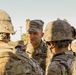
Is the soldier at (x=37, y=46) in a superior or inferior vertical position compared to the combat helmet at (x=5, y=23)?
inferior

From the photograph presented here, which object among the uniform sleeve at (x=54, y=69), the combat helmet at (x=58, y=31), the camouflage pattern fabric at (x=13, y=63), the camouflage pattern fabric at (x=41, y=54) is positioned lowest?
the camouflage pattern fabric at (x=41, y=54)

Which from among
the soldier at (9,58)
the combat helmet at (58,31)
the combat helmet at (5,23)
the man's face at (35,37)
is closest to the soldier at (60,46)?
the combat helmet at (58,31)

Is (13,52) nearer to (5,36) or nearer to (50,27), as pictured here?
(5,36)

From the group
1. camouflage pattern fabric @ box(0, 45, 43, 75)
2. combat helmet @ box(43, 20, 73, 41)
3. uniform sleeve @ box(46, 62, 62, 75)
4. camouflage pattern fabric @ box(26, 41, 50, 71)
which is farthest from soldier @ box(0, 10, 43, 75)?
camouflage pattern fabric @ box(26, 41, 50, 71)

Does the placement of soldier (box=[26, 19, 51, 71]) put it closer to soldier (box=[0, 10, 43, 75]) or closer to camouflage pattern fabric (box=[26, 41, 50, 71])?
camouflage pattern fabric (box=[26, 41, 50, 71])

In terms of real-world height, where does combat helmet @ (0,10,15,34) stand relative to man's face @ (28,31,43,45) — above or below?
above

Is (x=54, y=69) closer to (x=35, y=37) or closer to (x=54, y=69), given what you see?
(x=54, y=69)

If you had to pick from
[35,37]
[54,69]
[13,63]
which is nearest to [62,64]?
[54,69]

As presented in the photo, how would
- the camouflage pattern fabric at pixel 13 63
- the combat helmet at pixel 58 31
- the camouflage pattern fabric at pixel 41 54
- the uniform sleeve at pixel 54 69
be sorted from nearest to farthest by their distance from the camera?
the camouflage pattern fabric at pixel 13 63
the uniform sleeve at pixel 54 69
the combat helmet at pixel 58 31
the camouflage pattern fabric at pixel 41 54

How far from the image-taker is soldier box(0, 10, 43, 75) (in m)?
3.82

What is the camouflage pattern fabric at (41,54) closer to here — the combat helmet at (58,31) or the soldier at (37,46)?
the soldier at (37,46)

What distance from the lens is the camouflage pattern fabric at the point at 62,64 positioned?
165 inches

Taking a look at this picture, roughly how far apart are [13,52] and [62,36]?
900 millimetres

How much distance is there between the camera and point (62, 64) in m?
4.27
